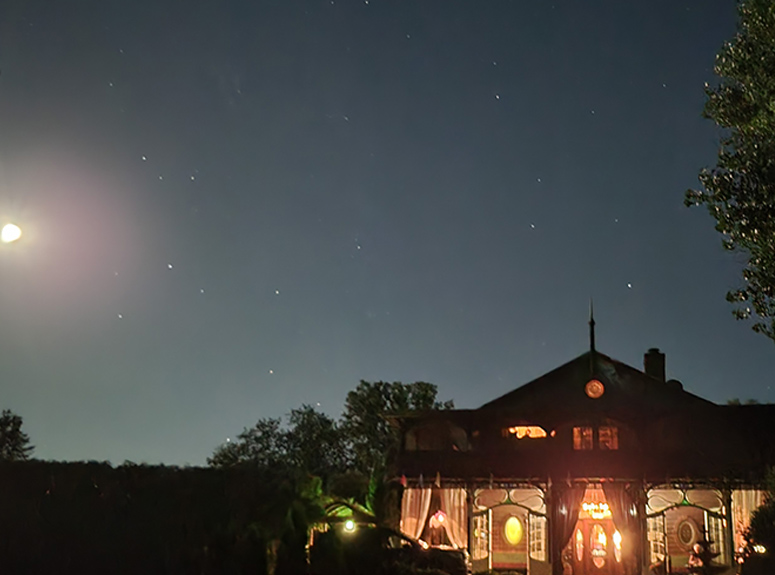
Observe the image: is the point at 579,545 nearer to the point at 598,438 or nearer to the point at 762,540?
the point at 598,438

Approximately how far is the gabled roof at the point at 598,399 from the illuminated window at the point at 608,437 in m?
0.60

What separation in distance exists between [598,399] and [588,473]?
308cm

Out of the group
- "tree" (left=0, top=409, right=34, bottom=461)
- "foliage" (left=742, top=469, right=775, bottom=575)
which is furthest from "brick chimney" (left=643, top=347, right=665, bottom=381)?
"tree" (left=0, top=409, right=34, bottom=461)

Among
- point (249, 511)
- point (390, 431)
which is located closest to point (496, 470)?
point (249, 511)

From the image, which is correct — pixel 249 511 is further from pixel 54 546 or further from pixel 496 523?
pixel 496 523

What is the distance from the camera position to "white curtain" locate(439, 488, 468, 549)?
26.4m

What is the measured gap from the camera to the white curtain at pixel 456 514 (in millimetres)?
26391

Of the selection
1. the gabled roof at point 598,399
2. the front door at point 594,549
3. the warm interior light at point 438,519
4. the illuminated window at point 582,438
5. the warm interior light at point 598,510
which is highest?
the gabled roof at point 598,399

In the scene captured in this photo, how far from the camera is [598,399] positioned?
27844mm

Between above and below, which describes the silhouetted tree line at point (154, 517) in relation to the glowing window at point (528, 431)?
below

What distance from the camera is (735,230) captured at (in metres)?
13.9

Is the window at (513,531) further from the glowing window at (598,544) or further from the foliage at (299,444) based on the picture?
the foliage at (299,444)

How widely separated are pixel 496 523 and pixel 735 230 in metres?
17.4

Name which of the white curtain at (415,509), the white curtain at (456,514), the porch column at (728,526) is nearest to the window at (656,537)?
the porch column at (728,526)
